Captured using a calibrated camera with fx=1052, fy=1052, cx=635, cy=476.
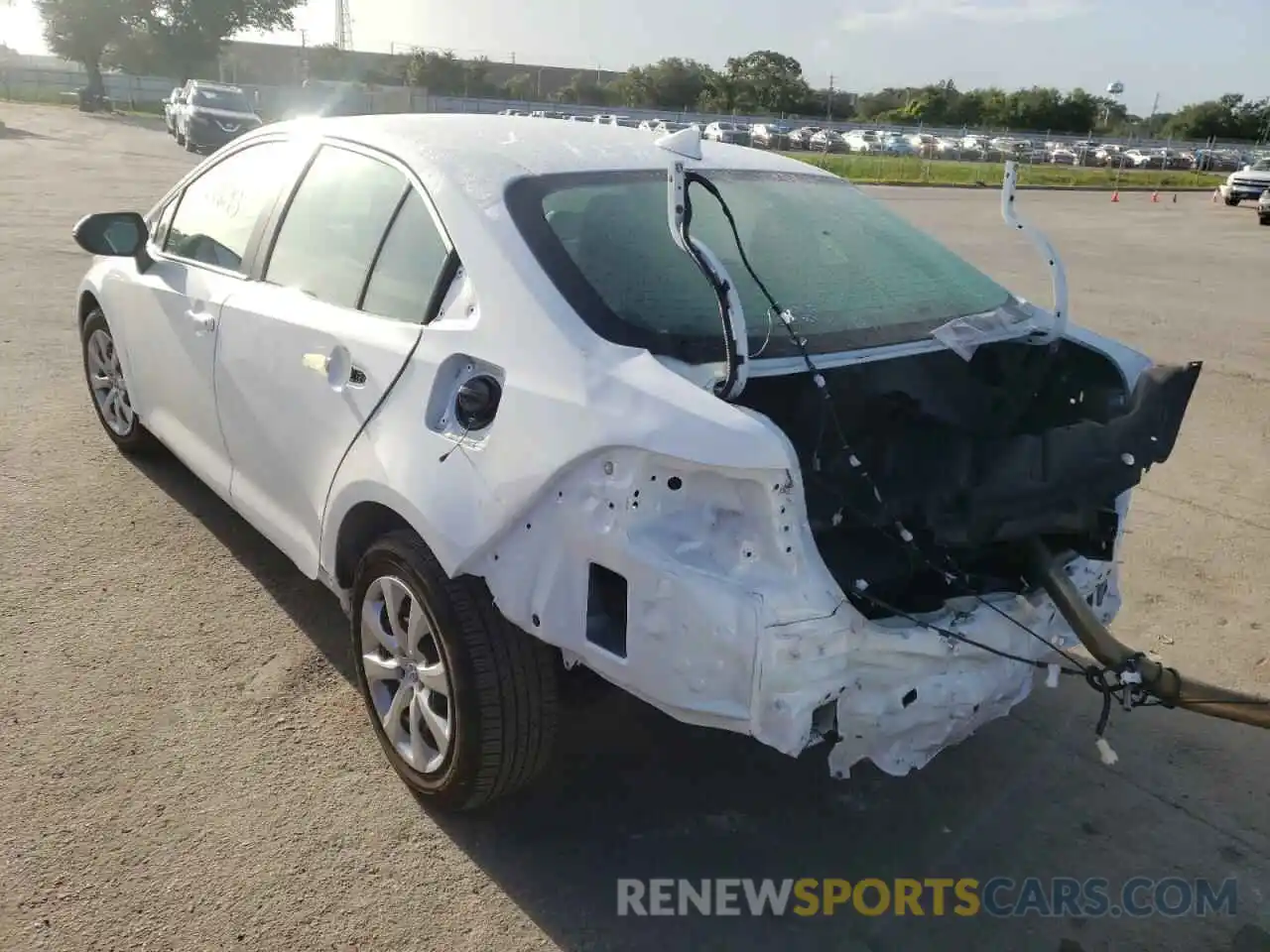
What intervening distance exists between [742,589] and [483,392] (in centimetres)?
81

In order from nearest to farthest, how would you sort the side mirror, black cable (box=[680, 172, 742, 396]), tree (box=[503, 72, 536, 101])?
1. black cable (box=[680, 172, 742, 396])
2. the side mirror
3. tree (box=[503, 72, 536, 101])

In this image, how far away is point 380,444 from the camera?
2.77 metres

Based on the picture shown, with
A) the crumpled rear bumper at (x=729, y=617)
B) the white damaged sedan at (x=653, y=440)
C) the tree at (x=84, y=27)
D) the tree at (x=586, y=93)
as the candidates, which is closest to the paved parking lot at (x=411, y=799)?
the white damaged sedan at (x=653, y=440)

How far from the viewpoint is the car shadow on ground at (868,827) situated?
8.41ft

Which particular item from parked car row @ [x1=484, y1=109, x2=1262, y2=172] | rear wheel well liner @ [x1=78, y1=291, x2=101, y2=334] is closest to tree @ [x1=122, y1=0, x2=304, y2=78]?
parked car row @ [x1=484, y1=109, x2=1262, y2=172]

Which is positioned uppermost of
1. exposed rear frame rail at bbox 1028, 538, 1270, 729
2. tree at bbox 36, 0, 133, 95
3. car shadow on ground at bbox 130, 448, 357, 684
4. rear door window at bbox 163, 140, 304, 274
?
tree at bbox 36, 0, 133, 95

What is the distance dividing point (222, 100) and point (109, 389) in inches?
1103

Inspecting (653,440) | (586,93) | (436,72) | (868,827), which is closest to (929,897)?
(868,827)

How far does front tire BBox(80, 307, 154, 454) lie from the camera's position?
494cm

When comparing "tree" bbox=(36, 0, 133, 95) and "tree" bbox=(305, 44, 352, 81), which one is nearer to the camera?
"tree" bbox=(36, 0, 133, 95)

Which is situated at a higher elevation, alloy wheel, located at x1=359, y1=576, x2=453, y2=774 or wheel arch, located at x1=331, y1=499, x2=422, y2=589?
wheel arch, located at x1=331, y1=499, x2=422, y2=589

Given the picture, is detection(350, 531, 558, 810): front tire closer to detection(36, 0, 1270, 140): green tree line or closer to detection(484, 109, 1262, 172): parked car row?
detection(484, 109, 1262, 172): parked car row

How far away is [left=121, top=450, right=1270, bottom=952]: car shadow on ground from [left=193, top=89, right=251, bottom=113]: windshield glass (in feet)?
98.5

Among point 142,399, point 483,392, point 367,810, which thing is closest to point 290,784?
point 367,810
